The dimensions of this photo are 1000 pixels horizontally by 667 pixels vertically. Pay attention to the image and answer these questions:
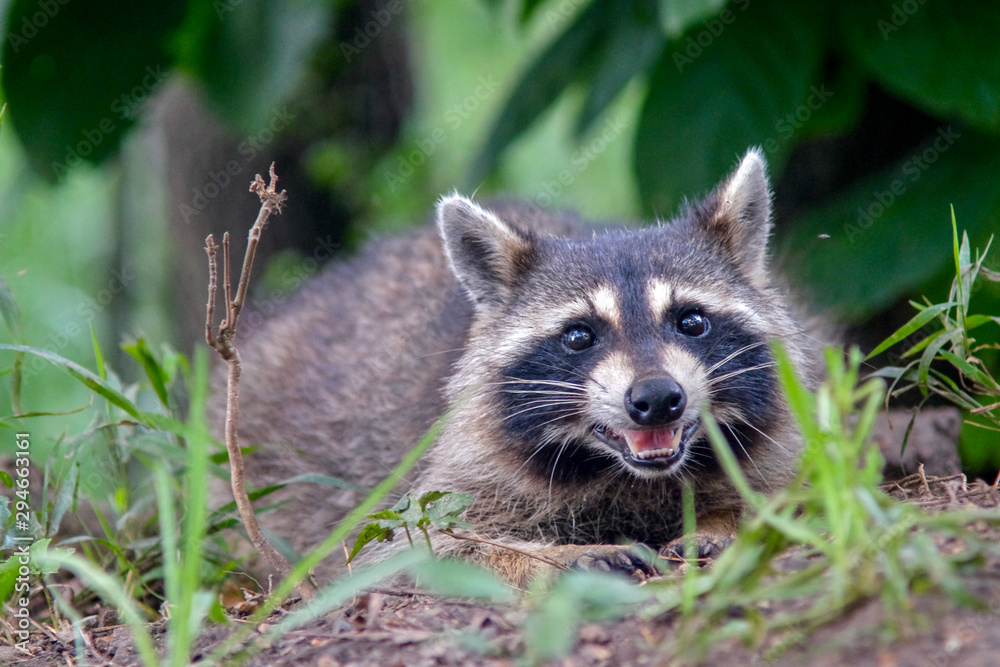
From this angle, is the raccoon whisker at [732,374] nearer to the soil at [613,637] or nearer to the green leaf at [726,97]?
the soil at [613,637]

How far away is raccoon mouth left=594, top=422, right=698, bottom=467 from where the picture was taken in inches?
156

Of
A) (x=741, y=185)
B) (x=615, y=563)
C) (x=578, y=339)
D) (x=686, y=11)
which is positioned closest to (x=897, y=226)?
(x=741, y=185)

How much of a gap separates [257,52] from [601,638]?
408 cm

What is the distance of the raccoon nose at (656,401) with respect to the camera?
12.2 feet

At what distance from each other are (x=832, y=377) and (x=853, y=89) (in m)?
3.91

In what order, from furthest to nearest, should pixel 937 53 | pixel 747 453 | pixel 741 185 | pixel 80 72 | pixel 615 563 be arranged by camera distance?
1. pixel 80 72
2. pixel 937 53
3. pixel 741 185
4. pixel 747 453
5. pixel 615 563

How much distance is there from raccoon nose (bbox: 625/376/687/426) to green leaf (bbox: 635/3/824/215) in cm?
227

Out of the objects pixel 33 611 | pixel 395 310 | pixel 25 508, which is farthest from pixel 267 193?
pixel 395 310

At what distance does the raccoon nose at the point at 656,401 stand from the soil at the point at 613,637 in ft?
3.02

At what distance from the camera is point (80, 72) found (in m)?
5.79

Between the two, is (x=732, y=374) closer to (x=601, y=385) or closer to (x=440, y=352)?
(x=601, y=385)

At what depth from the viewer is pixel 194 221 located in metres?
9.17

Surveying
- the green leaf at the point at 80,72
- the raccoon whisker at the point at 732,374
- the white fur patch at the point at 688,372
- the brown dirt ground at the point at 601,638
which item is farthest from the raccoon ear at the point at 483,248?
the green leaf at the point at 80,72

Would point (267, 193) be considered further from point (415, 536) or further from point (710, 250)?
point (710, 250)
